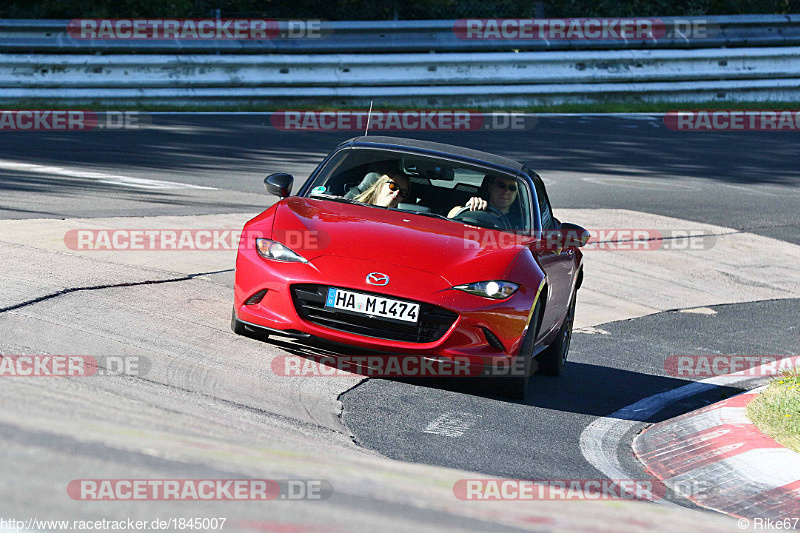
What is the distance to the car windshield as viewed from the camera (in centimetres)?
761

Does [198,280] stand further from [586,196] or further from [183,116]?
[183,116]

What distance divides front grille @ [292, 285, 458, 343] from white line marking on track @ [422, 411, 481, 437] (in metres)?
0.45

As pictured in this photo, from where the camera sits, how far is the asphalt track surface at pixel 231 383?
361 centimetres

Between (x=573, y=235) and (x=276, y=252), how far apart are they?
227cm

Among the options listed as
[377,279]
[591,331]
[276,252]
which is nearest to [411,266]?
[377,279]

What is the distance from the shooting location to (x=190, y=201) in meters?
12.1

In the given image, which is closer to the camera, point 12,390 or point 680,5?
Answer: point 12,390

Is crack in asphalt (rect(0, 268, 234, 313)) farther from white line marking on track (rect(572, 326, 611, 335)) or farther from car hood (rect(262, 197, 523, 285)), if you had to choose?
white line marking on track (rect(572, 326, 611, 335))

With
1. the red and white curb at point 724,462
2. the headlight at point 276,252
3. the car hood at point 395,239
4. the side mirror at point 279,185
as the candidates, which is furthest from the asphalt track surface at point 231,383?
the side mirror at point 279,185

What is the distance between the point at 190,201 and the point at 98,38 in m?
8.26

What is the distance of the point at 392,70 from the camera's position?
68.6 ft

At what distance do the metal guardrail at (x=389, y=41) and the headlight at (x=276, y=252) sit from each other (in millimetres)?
13499

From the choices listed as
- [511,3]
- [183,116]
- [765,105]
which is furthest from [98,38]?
[765,105]

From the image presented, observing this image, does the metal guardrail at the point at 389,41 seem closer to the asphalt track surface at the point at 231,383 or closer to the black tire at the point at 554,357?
the asphalt track surface at the point at 231,383
